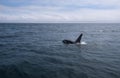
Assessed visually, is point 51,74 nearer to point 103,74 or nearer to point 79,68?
point 79,68

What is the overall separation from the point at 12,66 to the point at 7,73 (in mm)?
1939

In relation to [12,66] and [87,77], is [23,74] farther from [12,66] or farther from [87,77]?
[87,77]

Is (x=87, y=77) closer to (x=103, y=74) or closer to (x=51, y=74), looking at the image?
(x=103, y=74)

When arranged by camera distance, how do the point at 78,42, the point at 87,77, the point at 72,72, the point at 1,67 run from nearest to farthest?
the point at 87,77, the point at 72,72, the point at 1,67, the point at 78,42

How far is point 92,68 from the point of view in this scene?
1362cm

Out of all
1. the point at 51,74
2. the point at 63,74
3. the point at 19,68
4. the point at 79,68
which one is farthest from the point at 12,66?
the point at 79,68

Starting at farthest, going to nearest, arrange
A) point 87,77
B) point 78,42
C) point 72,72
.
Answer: point 78,42 → point 72,72 → point 87,77

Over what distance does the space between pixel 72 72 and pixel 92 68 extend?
7.31ft

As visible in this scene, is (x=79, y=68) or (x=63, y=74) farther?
(x=79, y=68)

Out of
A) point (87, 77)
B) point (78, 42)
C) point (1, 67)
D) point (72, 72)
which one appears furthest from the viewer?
point (78, 42)

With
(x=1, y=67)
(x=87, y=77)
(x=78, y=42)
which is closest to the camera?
(x=87, y=77)

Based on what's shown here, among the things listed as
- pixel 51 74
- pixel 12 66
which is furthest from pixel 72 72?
pixel 12 66

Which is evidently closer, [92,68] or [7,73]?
[7,73]

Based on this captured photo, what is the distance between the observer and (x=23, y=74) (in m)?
12.0
